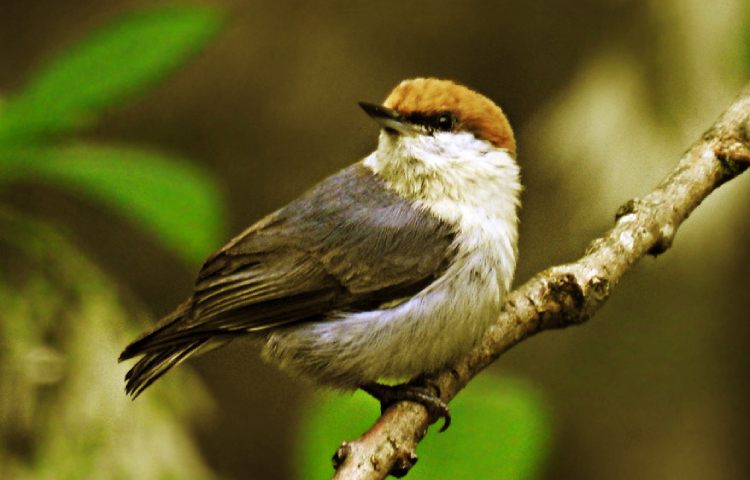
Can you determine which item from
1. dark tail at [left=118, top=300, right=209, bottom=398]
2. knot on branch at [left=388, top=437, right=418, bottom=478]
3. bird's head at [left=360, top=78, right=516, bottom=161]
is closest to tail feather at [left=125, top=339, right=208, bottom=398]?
dark tail at [left=118, top=300, right=209, bottom=398]

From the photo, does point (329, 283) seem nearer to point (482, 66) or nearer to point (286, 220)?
point (286, 220)

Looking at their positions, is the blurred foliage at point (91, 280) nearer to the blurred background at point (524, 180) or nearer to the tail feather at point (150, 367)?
the tail feather at point (150, 367)

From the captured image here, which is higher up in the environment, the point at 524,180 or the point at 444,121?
the point at 444,121

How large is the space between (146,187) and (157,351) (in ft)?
1.71

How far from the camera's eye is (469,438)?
1764 mm

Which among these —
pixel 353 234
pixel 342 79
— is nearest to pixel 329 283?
pixel 353 234

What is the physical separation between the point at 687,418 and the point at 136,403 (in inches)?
118

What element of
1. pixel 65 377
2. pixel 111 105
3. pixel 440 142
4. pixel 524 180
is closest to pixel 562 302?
pixel 440 142

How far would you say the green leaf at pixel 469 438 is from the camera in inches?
67.0

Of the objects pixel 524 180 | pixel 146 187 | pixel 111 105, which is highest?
pixel 111 105

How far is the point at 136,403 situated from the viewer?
259 centimetres

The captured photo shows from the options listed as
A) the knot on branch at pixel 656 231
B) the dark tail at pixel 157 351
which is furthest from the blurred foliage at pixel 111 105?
the knot on branch at pixel 656 231

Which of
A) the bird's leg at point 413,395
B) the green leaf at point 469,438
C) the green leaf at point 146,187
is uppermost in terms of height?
the green leaf at point 146,187

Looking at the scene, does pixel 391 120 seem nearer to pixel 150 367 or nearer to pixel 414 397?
pixel 414 397
